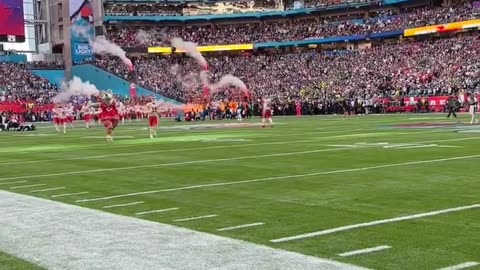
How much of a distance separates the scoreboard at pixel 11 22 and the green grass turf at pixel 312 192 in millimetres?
39159

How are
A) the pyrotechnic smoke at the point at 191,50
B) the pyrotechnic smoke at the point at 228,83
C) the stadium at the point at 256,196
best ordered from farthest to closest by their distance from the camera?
the pyrotechnic smoke at the point at 191,50 → the pyrotechnic smoke at the point at 228,83 → the stadium at the point at 256,196

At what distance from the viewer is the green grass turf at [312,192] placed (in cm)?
635

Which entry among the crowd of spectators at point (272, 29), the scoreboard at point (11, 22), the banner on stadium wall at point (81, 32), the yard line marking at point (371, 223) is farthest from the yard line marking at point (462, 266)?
the banner on stadium wall at point (81, 32)

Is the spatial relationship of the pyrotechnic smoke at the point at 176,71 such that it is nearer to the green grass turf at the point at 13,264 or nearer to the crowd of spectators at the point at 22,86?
the crowd of spectators at the point at 22,86

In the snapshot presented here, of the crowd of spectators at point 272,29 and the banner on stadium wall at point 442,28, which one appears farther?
the crowd of spectators at point 272,29

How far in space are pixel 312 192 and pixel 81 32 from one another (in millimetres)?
65884

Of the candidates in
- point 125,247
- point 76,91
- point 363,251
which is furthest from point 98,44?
point 363,251

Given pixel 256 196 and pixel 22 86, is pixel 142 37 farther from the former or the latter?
pixel 256 196

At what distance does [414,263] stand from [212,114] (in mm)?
50458

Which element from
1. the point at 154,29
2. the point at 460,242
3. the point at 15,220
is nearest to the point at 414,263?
the point at 460,242

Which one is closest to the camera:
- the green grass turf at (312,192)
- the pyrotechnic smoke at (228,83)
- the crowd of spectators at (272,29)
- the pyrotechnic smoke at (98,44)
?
the green grass turf at (312,192)

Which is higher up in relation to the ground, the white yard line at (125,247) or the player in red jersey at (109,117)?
the player in red jersey at (109,117)

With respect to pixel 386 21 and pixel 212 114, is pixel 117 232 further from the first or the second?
pixel 386 21

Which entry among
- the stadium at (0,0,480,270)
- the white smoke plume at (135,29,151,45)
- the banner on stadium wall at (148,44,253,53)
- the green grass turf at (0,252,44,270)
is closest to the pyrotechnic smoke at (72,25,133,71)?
the banner on stadium wall at (148,44,253,53)
